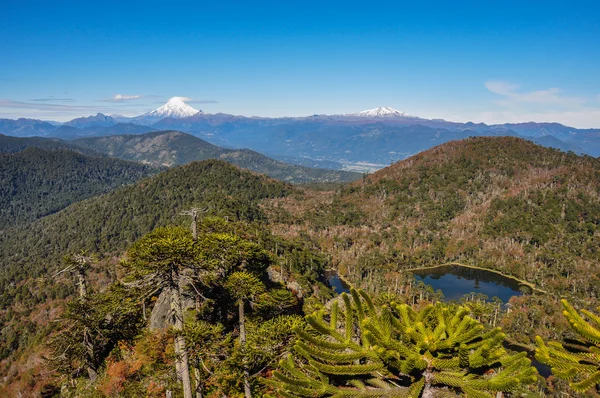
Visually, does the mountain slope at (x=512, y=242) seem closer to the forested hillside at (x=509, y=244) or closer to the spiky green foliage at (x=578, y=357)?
the forested hillside at (x=509, y=244)

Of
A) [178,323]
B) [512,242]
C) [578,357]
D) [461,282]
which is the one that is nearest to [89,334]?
[178,323]

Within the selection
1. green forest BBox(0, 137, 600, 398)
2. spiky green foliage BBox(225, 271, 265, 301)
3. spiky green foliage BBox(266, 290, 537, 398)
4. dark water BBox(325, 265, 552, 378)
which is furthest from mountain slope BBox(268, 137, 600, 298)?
spiky green foliage BBox(266, 290, 537, 398)

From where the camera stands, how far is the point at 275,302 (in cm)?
2644

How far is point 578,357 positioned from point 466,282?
6080 inches

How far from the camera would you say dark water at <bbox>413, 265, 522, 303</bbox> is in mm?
130625

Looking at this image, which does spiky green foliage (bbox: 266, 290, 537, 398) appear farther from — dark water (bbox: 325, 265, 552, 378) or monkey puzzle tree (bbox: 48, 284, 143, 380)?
dark water (bbox: 325, 265, 552, 378)

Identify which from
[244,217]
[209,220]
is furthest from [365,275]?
[209,220]

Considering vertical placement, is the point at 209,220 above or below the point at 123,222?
above

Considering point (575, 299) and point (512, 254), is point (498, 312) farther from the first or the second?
point (512, 254)

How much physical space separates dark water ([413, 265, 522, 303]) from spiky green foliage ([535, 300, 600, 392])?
12888 centimetres

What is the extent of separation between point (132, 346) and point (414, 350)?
34.0 meters

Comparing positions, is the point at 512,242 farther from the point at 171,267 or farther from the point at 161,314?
the point at 171,267

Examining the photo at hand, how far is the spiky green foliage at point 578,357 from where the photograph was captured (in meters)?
6.54

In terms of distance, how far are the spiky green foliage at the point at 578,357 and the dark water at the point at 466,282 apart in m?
129
